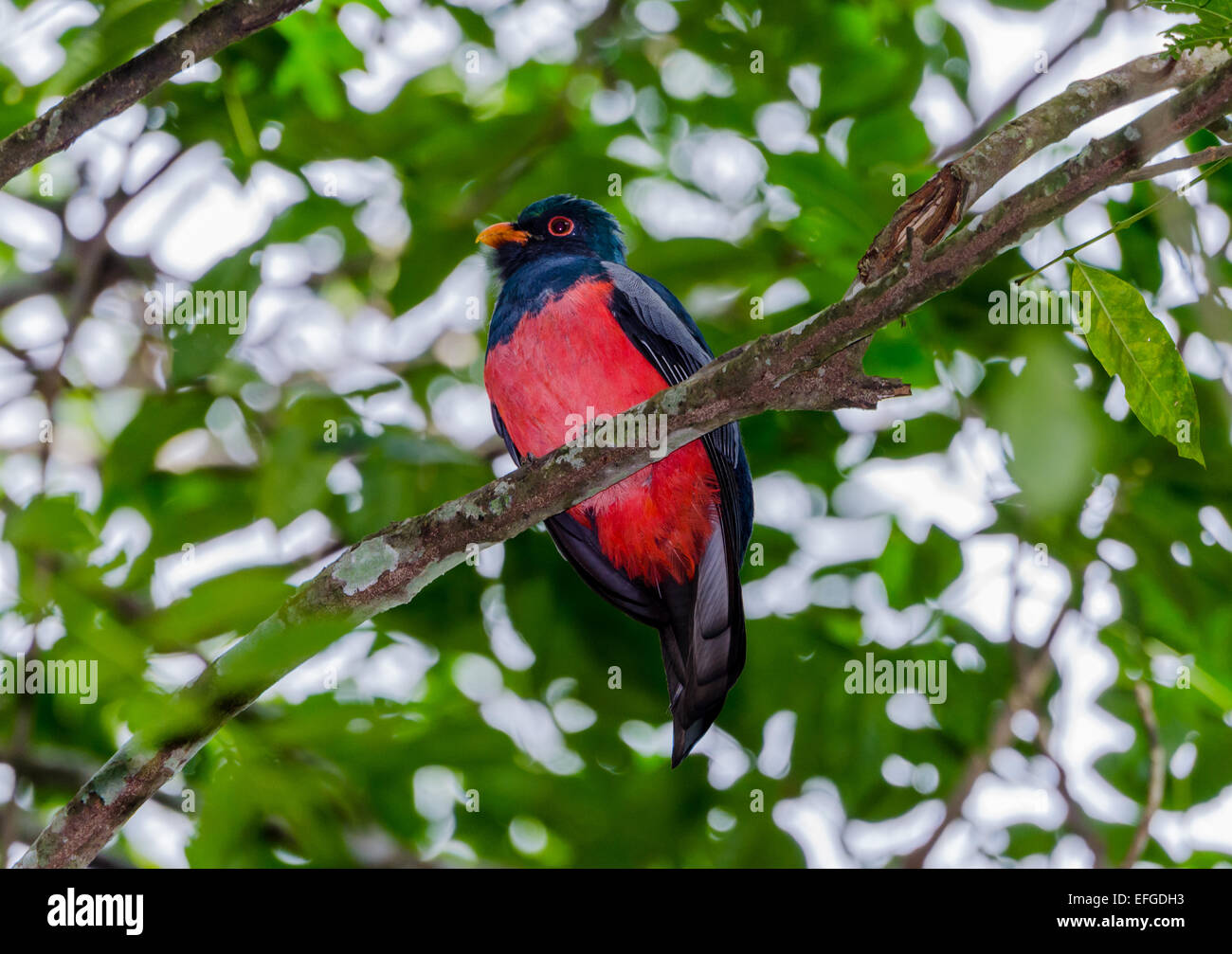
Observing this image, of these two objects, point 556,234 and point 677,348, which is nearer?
point 677,348

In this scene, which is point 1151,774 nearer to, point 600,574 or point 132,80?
point 600,574

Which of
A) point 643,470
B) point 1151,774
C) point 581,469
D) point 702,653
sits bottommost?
point 1151,774

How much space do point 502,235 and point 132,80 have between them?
217 cm

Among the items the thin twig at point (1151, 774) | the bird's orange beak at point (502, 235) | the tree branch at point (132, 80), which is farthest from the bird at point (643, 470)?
the tree branch at point (132, 80)

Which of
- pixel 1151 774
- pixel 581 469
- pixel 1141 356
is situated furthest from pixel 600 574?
pixel 1141 356

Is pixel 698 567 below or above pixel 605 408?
below

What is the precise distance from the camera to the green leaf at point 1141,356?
2.43m

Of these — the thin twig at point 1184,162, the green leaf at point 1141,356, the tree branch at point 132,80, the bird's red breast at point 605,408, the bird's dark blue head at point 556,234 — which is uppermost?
the thin twig at point 1184,162

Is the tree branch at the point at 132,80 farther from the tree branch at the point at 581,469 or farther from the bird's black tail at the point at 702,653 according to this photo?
the bird's black tail at the point at 702,653

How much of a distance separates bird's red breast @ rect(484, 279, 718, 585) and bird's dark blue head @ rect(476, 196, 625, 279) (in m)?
0.71

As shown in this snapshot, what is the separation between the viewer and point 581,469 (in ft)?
10.9

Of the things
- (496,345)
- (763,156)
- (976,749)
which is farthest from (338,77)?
(976,749)

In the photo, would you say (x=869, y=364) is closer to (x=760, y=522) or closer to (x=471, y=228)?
(x=760, y=522)

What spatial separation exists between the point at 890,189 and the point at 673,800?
2358mm
